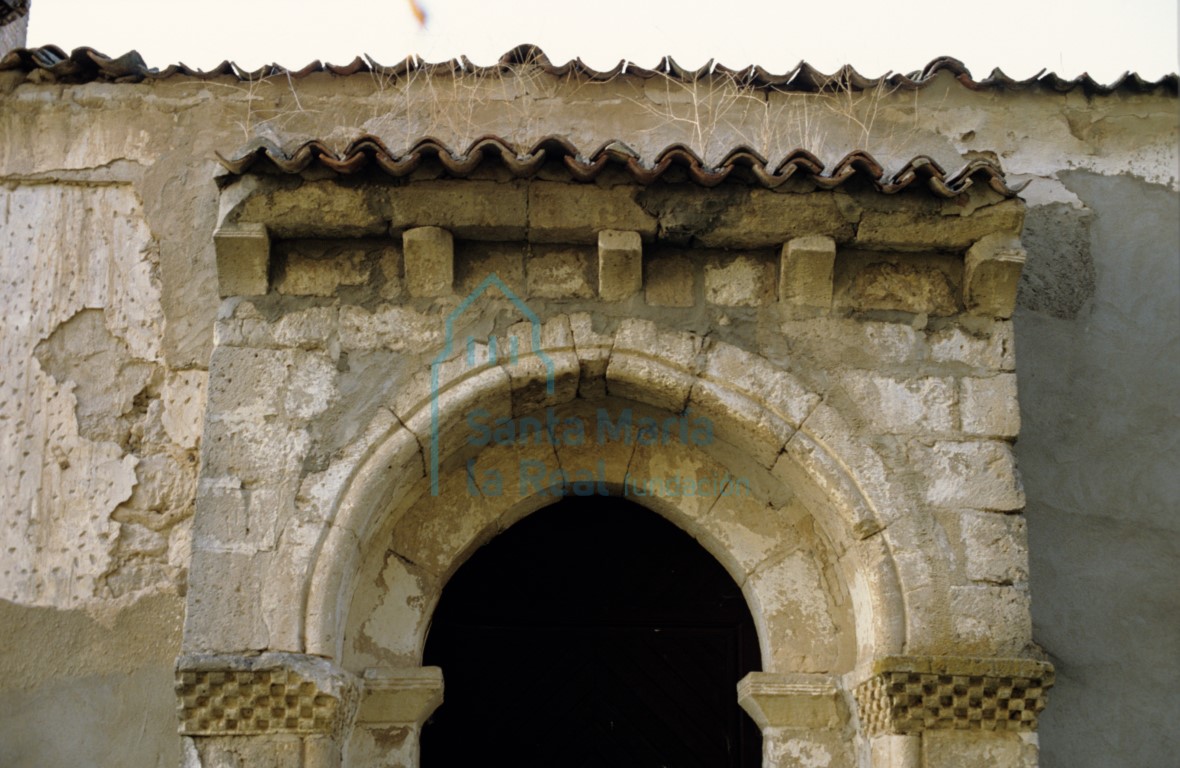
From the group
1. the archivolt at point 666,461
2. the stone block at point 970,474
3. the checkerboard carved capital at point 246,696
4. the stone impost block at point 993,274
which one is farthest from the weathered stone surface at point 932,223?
the checkerboard carved capital at point 246,696

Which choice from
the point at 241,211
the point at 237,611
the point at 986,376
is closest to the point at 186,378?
the point at 241,211

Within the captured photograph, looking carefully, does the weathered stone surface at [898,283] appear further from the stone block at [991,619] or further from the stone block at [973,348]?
the stone block at [991,619]

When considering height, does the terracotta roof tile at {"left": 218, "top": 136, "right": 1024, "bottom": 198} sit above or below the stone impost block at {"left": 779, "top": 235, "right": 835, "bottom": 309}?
above

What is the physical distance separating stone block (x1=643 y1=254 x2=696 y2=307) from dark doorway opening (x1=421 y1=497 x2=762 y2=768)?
1.00 meters

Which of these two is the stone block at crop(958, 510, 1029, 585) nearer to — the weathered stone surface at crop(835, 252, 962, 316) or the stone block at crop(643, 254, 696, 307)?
the weathered stone surface at crop(835, 252, 962, 316)

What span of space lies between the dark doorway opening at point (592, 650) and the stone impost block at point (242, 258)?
1417 millimetres

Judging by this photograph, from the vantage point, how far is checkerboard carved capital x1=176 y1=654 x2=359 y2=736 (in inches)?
154

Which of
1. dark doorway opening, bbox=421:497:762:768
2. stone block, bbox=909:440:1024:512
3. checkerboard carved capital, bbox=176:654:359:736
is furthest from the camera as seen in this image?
dark doorway opening, bbox=421:497:762:768

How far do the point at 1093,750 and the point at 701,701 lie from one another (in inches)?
56.5

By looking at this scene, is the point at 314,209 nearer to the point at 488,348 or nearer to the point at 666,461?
the point at 488,348

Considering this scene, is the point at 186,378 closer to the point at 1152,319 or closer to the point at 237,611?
the point at 237,611

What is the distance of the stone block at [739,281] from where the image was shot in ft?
14.8

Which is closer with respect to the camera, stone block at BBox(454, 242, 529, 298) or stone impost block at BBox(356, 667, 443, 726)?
stone impost block at BBox(356, 667, 443, 726)

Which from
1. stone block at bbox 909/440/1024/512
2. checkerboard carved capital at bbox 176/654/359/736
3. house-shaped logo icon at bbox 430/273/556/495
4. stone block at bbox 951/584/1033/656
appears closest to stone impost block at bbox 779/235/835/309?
stone block at bbox 909/440/1024/512
